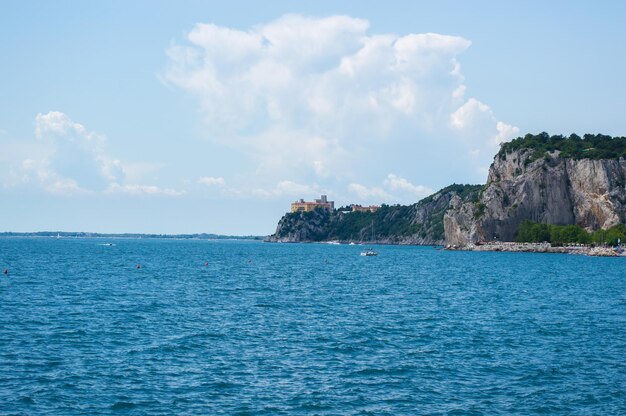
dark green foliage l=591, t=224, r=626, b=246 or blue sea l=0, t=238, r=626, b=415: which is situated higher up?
dark green foliage l=591, t=224, r=626, b=246

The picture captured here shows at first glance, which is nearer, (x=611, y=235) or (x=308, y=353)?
(x=308, y=353)

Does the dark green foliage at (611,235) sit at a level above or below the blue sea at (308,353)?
above

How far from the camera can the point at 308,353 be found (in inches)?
1490

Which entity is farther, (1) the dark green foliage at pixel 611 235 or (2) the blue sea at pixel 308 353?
(1) the dark green foliage at pixel 611 235

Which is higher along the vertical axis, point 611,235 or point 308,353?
point 611,235

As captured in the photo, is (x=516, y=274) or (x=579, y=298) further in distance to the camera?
(x=516, y=274)

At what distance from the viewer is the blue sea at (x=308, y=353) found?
93.6 ft

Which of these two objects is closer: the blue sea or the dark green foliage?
the blue sea

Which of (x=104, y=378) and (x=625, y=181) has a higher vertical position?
(x=625, y=181)

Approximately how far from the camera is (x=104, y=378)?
3167cm

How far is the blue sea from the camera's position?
2852 cm

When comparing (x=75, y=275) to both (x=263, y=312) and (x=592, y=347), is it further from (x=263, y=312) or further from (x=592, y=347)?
(x=592, y=347)

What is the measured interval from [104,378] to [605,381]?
74.1 feet

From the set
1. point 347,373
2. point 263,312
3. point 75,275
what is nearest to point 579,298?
point 263,312
